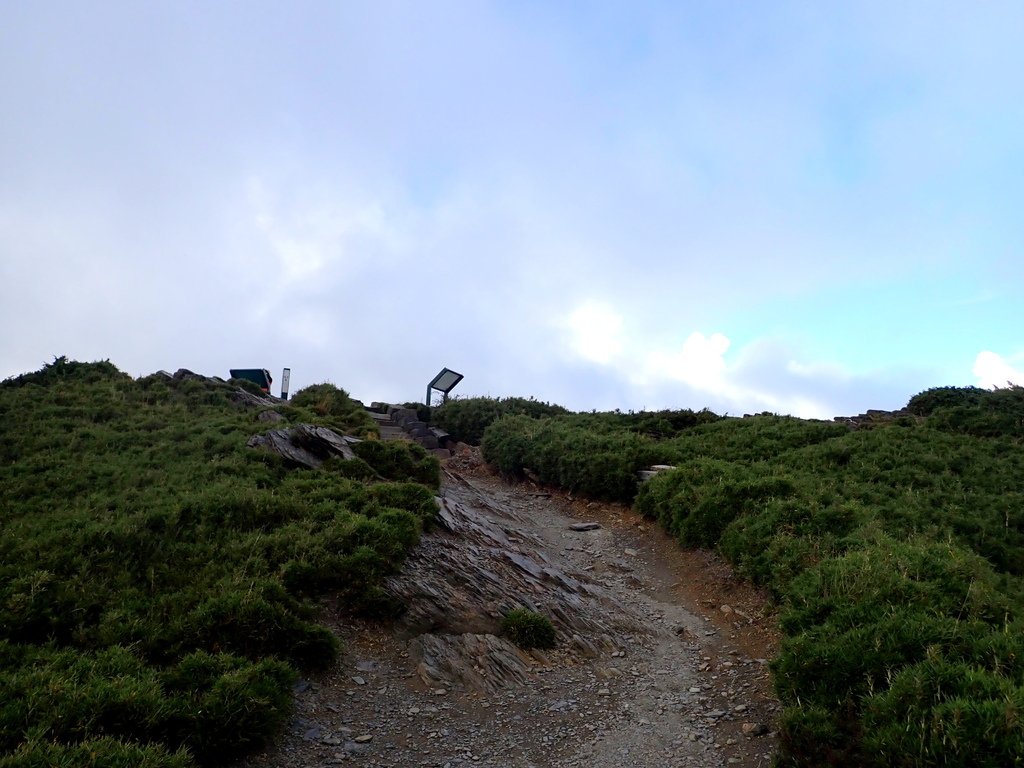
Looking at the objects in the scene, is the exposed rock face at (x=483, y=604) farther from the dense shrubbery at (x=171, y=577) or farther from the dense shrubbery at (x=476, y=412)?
the dense shrubbery at (x=476, y=412)

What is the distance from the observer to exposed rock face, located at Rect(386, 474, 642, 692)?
8.81m

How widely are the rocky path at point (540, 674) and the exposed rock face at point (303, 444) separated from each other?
3.70 meters

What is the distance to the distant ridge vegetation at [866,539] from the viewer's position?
583 centimetres

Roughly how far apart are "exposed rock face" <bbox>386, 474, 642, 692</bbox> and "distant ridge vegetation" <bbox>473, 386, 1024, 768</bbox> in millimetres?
2813

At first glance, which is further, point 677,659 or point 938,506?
point 938,506

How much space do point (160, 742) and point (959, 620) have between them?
324 inches

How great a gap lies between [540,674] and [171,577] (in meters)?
5.39

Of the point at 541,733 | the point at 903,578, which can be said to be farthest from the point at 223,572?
the point at 903,578

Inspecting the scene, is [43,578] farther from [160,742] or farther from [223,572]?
[160,742]

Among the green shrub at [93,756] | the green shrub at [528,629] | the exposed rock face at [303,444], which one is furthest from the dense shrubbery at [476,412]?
the green shrub at [93,756]

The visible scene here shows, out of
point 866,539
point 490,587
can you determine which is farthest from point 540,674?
point 866,539

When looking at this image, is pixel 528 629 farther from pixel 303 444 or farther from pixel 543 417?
pixel 543 417

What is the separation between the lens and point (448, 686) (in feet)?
27.5

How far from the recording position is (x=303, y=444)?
49.8 ft
